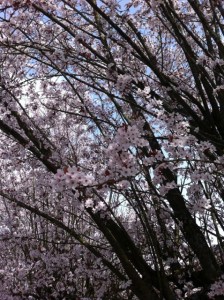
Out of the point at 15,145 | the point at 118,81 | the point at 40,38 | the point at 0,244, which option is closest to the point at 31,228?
the point at 0,244

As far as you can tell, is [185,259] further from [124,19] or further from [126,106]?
[124,19]

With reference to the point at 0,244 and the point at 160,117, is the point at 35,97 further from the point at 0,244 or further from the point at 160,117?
the point at 160,117

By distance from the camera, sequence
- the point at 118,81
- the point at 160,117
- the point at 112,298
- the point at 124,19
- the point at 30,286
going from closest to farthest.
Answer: the point at 160,117
the point at 118,81
the point at 124,19
the point at 112,298
the point at 30,286

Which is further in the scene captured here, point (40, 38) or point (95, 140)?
point (95, 140)

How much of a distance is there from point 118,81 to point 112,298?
3.12 m

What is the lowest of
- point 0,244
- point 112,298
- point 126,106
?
point 112,298

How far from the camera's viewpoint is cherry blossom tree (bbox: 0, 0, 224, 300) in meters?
4.57

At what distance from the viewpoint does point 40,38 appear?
19.4 ft

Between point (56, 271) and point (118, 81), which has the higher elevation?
point (118, 81)

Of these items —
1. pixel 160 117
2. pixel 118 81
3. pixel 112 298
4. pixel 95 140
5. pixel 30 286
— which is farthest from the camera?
pixel 95 140

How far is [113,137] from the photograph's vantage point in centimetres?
499

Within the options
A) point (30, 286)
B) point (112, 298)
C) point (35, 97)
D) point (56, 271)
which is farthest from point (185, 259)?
point (35, 97)

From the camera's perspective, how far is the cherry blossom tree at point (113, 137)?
15.0 ft

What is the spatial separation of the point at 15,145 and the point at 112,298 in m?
2.65
